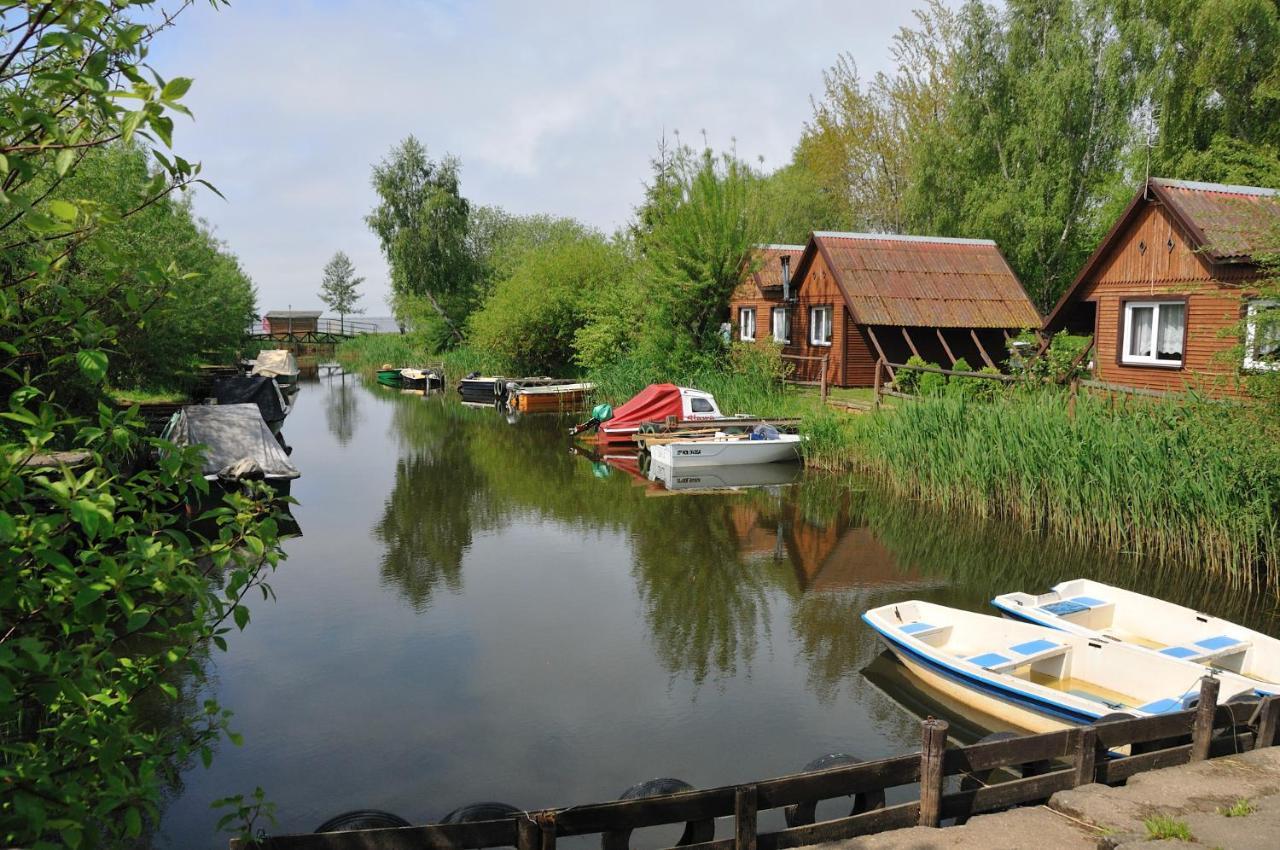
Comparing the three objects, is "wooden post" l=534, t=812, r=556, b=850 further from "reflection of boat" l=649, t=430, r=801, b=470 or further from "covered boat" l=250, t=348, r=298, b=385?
"covered boat" l=250, t=348, r=298, b=385

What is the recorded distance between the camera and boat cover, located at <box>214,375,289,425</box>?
28797mm

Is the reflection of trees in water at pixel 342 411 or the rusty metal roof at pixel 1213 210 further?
the reflection of trees in water at pixel 342 411

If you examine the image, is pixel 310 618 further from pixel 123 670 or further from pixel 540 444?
pixel 540 444

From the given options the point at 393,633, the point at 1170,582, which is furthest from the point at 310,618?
the point at 1170,582

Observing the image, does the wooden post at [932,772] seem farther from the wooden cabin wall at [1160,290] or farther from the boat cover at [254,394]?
the boat cover at [254,394]

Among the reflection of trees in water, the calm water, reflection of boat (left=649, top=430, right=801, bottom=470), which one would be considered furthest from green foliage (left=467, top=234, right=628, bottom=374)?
the calm water

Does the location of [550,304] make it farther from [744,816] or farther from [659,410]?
[744,816]

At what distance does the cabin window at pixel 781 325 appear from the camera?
105 feet

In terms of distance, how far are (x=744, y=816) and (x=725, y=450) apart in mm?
17180

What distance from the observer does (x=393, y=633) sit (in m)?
11.6

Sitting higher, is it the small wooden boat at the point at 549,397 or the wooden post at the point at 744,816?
the small wooden boat at the point at 549,397

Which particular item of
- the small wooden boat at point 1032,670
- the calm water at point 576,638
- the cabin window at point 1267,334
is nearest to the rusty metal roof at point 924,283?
the calm water at point 576,638

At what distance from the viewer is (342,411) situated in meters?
38.9

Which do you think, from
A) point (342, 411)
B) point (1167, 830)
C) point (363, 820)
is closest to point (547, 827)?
point (363, 820)
